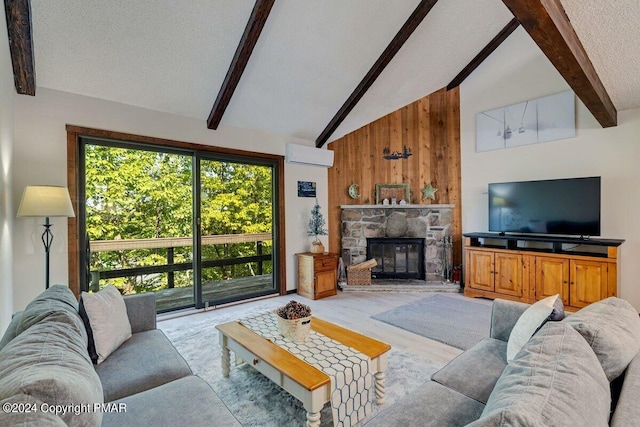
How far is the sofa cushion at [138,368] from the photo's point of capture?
1.62 m

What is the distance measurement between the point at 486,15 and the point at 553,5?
2651 mm

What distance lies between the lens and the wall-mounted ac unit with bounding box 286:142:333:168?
15.9 ft

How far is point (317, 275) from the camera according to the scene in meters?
4.71

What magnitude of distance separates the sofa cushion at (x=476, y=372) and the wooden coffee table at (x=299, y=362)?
44cm

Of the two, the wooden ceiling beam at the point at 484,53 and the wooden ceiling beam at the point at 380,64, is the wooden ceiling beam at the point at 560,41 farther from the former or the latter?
the wooden ceiling beam at the point at 484,53

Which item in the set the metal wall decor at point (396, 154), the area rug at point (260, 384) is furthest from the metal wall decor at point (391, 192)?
the area rug at point (260, 384)

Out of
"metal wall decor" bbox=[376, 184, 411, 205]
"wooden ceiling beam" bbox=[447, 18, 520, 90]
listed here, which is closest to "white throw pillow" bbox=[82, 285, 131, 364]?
"metal wall decor" bbox=[376, 184, 411, 205]

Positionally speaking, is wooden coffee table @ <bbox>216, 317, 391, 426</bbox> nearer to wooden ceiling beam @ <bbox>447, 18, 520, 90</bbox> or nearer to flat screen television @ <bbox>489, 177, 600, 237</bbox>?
flat screen television @ <bbox>489, 177, 600, 237</bbox>

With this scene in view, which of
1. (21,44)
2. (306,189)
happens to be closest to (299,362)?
(21,44)

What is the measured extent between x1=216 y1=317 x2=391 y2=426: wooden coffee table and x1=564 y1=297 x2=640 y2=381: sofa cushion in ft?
3.60

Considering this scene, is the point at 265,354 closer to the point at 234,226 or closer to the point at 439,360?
the point at 439,360

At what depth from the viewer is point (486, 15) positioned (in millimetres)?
4016

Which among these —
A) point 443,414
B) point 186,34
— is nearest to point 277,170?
point 186,34

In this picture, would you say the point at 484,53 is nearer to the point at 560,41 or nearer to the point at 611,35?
the point at 611,35
